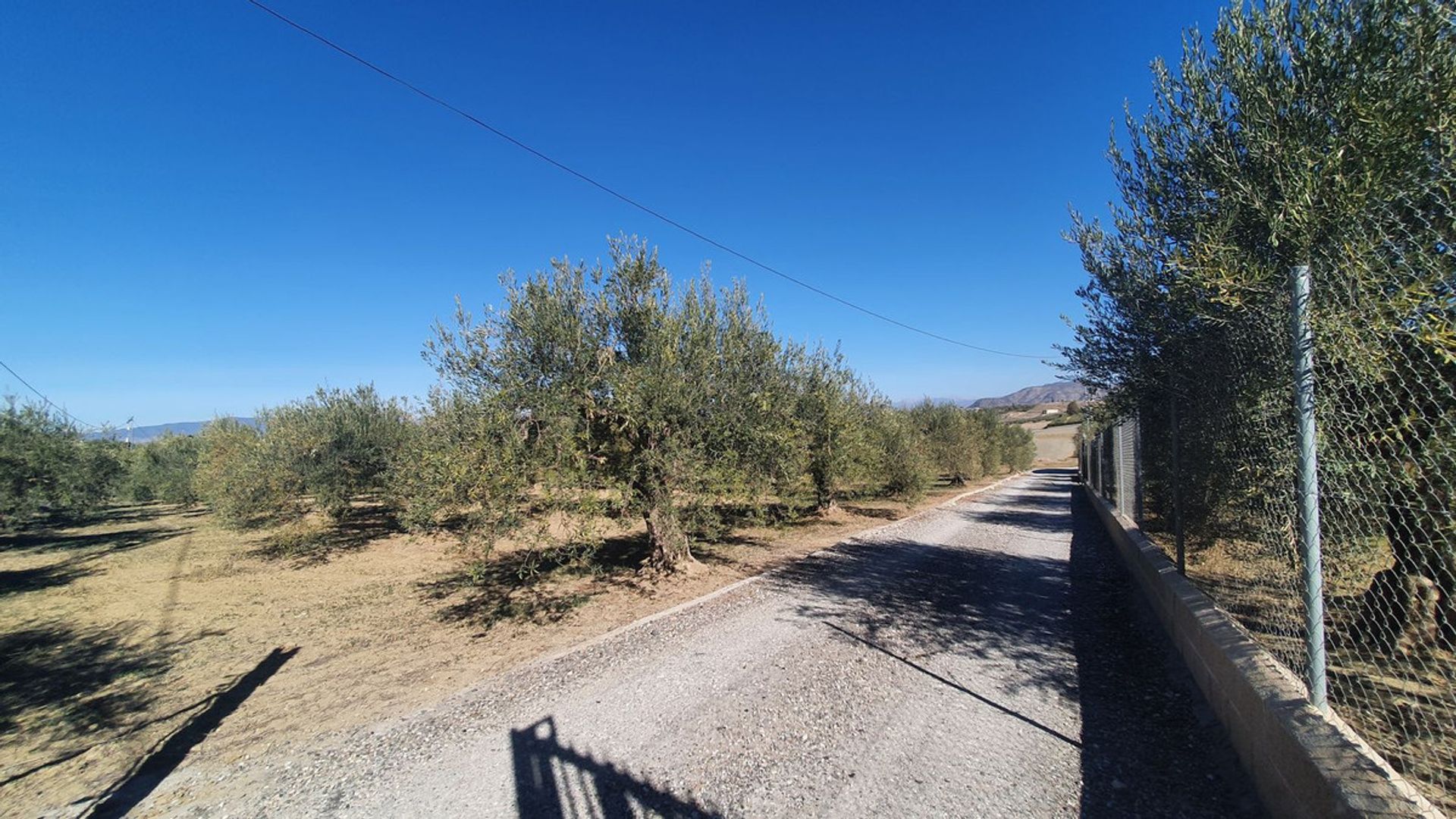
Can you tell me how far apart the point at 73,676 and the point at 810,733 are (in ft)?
28.8

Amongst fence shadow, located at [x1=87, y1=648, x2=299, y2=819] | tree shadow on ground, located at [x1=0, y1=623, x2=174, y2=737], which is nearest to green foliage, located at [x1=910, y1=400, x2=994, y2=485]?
fence shadow, located at [x1=87, y1=648, x2=299, y2=819]

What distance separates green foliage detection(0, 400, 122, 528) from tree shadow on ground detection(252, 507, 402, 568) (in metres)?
4.59

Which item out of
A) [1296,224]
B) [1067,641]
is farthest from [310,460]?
[1296,224]

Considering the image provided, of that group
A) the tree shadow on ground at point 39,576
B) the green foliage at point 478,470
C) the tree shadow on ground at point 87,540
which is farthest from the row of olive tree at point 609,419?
the tree shadow on ground at point 87,540

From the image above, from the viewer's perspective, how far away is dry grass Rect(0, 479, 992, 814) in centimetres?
493

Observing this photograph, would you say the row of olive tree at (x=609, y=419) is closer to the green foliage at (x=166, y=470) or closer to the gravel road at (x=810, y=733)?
the gravel road at (x=810, y=733)

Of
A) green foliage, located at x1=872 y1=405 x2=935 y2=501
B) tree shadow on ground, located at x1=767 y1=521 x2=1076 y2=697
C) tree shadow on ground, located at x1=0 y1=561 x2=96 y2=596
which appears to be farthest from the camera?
green foliage, located at x1=872 y1=405 x2=935 y2=501

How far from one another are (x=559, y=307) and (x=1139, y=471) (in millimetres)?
8051

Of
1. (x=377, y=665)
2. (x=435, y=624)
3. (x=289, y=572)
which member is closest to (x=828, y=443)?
(x=435, y=624)

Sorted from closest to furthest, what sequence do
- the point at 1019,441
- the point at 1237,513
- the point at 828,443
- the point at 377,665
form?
the point at 1237,513 < the point at 377,665 < the point at 828,443 < the point at 1019,441

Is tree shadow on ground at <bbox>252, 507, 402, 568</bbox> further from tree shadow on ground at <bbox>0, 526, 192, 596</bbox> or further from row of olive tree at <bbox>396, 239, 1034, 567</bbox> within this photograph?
row of olive tree at <bbox>396, 239, 1034, 567</bbox>

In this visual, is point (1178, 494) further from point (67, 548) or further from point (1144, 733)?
point (67, 548)

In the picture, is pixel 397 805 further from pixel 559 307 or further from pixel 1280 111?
pixel 1280 111

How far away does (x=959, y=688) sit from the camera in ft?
14.6
